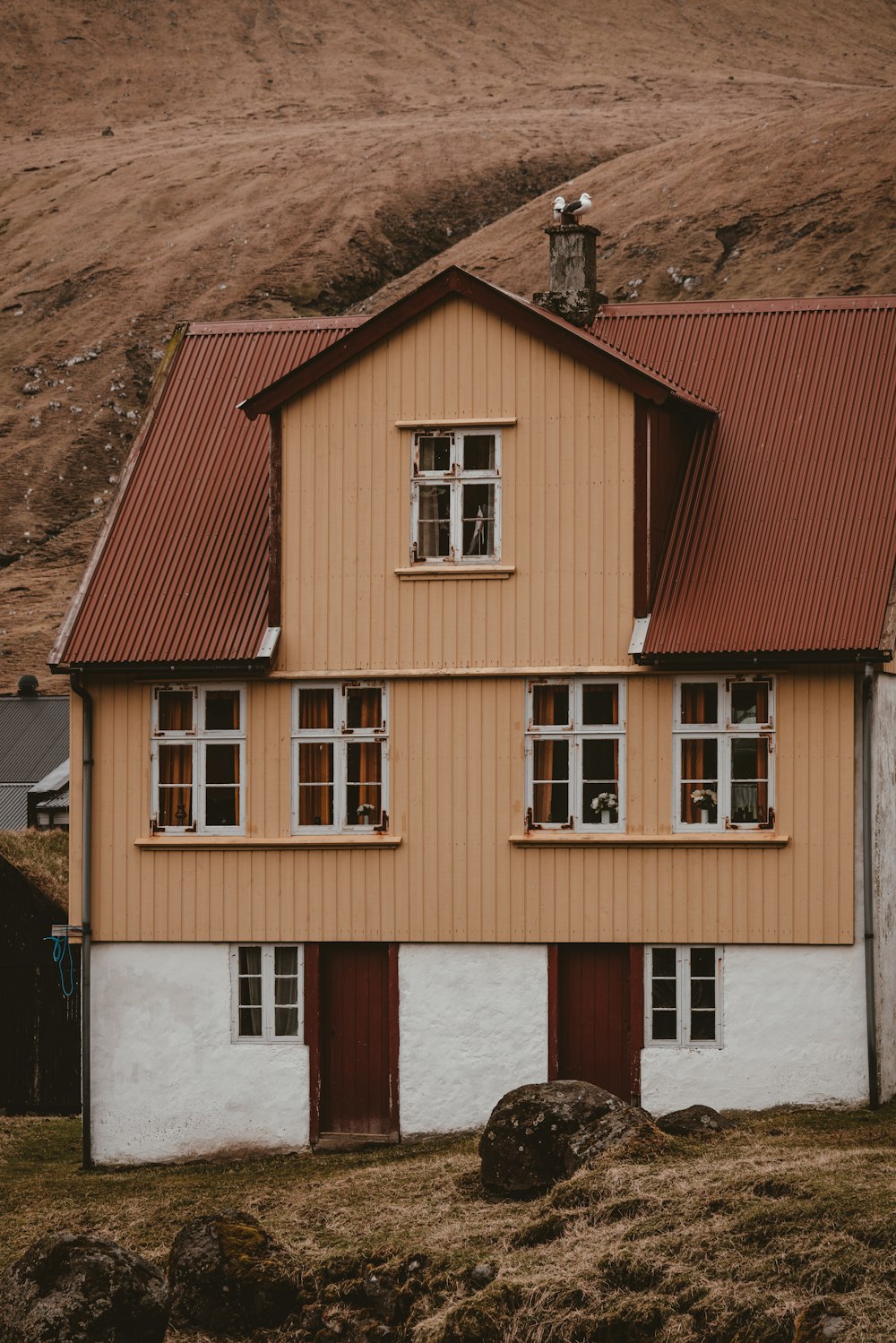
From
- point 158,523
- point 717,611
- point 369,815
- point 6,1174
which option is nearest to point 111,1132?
point 6,1174

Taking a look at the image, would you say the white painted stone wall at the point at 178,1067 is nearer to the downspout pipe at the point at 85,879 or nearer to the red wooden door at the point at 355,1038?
the downspout pipe at the point at 85,879

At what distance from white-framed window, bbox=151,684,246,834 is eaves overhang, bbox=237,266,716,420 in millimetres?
3479

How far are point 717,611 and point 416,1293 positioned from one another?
31.3 ft

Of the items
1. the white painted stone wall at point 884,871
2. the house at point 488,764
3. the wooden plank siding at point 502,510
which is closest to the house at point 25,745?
the house at point 488,764

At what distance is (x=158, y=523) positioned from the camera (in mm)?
25453

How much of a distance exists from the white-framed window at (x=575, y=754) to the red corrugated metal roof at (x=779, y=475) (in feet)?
3.48

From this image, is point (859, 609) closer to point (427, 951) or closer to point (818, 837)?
point (818, 837)

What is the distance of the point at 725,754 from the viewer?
22641mm

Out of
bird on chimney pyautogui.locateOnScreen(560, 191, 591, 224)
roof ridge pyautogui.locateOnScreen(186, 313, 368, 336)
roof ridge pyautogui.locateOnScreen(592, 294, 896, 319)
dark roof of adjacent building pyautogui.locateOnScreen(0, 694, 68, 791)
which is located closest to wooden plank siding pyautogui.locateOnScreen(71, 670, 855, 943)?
roof ridge pyautogui.locateOnScreen(592, 294, 896, 319)

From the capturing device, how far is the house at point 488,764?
2242 cm

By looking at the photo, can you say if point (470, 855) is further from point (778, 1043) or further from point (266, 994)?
point (778, 1043)

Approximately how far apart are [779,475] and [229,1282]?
12.3 meters

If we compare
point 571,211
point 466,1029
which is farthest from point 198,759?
point 571,211

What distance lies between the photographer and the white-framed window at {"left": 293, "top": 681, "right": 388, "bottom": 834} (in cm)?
2352
